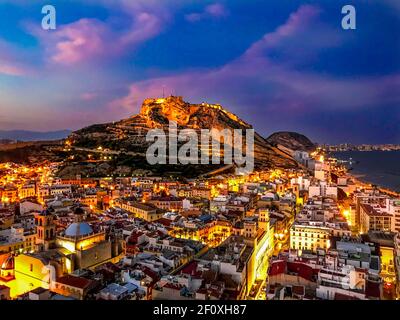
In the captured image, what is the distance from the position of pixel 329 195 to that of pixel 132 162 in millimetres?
18836

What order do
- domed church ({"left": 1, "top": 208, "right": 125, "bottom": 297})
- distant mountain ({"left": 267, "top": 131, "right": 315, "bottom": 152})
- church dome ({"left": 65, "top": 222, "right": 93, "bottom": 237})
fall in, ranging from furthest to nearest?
distant mountain ({"left": 267, "top": 131, "right": 315, "bottom": 152}) < church dome ({"left": 65, "top": 222, "right": 93, "bottom": 237}) < domed church ({"left": 1, "top": 208, "right": 125, "bottom": 297})

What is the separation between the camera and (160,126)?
151 feet

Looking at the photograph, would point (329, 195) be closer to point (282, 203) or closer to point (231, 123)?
point (282, 203)

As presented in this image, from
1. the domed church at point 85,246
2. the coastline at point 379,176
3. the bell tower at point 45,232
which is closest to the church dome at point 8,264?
the bell tower at point 45,232

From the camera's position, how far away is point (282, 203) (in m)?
17.6

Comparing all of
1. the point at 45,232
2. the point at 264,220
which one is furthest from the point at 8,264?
the point at 264,220

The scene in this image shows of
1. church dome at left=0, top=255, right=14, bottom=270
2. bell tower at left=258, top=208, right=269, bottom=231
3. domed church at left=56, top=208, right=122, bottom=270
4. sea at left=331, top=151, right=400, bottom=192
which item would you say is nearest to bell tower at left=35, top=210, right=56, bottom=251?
domed church at left=56, top=208, right=122, bottom=270

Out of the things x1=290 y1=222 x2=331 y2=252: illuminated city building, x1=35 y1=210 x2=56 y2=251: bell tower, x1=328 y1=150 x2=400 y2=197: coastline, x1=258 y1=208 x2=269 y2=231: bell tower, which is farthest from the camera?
x1=328 y1=150 x2=400 y2=197: coastline

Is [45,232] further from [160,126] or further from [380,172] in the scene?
[380,172]

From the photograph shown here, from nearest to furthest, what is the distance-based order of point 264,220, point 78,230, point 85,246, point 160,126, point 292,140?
point 85,246 → point 78,230 → point 264,220 → point 160,126 → point 292,140

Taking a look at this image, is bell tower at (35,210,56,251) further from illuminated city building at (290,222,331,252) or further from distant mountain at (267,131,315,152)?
distant mountain at (267,131,315,152)

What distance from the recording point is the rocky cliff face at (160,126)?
128 ft

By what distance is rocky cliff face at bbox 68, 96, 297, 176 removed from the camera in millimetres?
39125
